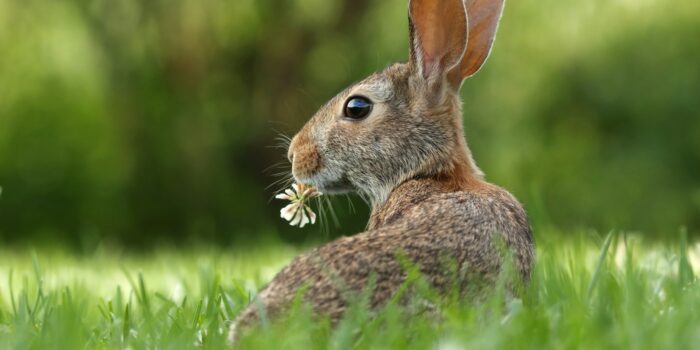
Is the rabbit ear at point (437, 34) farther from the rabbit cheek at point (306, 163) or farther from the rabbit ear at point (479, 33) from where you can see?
the rabbit cheek at point (306, 163)

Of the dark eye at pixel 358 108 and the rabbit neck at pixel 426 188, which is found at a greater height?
the dark eye at pixel 358 108

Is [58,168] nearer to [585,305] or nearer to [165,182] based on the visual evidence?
[165,182]

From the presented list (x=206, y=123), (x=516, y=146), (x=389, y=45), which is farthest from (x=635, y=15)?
(x=206, y=123)

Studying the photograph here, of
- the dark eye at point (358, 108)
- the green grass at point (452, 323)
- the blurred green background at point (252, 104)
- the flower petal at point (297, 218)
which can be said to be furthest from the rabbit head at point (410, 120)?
the blurred green background at point (252, 104)

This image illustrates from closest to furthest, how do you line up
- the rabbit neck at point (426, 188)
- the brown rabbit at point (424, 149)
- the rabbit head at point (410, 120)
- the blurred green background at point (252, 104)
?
1. the brown rabbit at point (424, 149)
2. the rabbit neck at point (426, 188)
3. the rabbit head at point (410, 120)
4. the blurred green background at point (252, 104)

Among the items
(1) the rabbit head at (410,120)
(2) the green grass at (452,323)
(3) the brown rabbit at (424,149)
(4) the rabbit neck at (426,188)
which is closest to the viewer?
(2) the green grass at (452,323)

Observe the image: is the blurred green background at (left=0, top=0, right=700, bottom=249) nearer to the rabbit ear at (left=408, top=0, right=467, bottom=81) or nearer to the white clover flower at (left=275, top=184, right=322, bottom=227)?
the white clover flower at (left=275, top=184, right=322, bottom=227)

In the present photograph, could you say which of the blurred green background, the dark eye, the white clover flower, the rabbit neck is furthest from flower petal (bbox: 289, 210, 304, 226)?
the blurred green background

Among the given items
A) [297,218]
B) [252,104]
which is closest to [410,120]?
[297,218]
